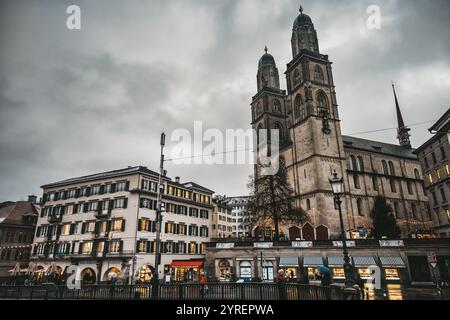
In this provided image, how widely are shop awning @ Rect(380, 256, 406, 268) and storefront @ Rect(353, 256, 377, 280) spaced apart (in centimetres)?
91

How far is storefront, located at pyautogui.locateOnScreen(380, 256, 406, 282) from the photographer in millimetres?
28641

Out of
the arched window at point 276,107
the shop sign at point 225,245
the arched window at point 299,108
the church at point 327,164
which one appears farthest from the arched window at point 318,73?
the shop sign at point 225,245

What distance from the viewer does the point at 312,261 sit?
102 ft

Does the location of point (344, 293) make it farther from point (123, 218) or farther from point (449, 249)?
point (123, 218)

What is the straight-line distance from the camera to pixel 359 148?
5228 cm

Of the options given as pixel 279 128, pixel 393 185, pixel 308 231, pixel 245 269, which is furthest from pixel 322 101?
pixel 245 269

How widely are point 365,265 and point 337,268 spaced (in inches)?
111

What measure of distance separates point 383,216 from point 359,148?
593 inches

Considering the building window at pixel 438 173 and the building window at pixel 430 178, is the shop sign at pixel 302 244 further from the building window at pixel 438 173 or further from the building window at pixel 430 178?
the building window at pixel 430 178

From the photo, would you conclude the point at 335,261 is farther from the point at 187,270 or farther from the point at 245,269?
the point at 187,270

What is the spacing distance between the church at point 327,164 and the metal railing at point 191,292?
29024mm

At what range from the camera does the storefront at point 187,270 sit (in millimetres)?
37375
